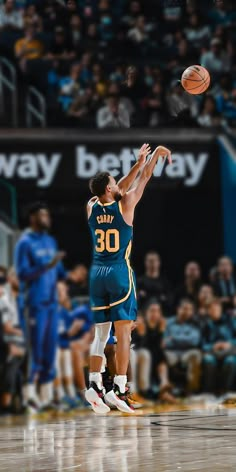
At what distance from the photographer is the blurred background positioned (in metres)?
15.0

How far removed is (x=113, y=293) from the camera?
9203 millimetres

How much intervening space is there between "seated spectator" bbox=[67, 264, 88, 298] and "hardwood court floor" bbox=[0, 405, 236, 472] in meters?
3.50

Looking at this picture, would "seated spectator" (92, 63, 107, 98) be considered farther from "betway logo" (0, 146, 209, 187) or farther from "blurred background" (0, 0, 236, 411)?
"betway logo" (0, 146, 209, 187)

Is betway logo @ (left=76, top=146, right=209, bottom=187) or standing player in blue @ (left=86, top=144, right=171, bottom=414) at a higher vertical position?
betway logo @ (left=76, top=146, right=209, bottom=187)

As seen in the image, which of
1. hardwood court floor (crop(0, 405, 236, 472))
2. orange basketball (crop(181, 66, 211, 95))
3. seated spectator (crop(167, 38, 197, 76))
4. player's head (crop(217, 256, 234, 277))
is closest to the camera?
hardwood court floor (crop(0, 405, 236, 472))

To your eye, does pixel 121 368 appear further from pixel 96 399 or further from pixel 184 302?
pixel 184 302

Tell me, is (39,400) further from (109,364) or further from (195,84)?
(195,84)

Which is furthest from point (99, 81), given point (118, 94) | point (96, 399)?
point (96, 399)

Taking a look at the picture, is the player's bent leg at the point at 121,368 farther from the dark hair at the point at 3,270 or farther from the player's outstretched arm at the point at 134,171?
the dark hair at the point at 3,270

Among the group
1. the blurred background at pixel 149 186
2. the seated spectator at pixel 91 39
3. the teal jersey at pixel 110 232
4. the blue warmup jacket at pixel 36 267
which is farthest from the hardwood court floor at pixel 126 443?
the seated spectator at pixel 91 39

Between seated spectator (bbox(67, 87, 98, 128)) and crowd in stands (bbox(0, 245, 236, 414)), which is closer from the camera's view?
crowd in stands (bbox(0, 245, 236, 414))

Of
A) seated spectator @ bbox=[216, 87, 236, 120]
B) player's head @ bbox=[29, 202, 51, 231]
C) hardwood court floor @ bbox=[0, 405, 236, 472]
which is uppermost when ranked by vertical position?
seated spectator @ bbox=[216, 87, 236, 120]

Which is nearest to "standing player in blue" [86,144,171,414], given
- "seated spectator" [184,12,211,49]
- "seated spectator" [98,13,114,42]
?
"seated spectator" [98,13,114,42]

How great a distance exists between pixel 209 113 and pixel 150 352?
4.56 m
